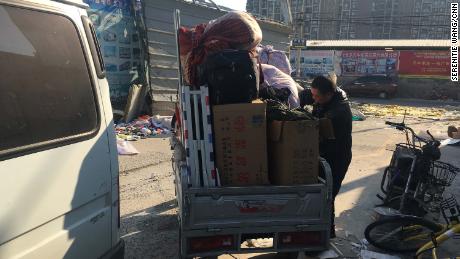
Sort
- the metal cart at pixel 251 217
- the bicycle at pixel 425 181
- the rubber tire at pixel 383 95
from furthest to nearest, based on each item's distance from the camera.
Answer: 1. the rubber tire at pixel 383 95
2. the bicycle at pixel 425 181
3. the metal cart at pixel 251 217

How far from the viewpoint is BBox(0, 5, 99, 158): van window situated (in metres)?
1.90

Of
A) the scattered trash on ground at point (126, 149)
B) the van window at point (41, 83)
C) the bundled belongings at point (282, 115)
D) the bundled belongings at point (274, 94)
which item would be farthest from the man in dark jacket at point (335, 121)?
the scattered trash on ground at point (126, 149)

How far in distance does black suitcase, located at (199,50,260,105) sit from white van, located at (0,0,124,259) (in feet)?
2.71

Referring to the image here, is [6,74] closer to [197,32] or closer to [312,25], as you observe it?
[197,32]

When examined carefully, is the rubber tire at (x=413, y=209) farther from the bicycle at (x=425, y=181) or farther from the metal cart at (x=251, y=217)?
the metal cart at (x=251, y=217)

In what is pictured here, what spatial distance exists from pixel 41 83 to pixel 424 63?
3162 centimetres

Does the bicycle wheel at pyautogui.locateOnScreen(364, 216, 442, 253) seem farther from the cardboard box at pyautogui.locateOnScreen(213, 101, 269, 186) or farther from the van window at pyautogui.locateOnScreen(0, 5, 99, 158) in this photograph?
the van window at pyautogui.locateOnScreen(0, 5, 99, 158)

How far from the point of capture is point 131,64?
12430 mm

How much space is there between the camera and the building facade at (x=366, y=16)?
72.7 m

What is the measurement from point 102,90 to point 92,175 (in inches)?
20.6

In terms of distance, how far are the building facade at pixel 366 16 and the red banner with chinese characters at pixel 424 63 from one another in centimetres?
4293

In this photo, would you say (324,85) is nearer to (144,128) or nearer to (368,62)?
(144,128)

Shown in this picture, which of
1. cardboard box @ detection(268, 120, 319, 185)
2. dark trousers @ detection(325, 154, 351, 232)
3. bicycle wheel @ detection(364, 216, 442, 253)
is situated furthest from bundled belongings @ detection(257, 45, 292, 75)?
cardboard box @ detection(268, 120, 319, 185)

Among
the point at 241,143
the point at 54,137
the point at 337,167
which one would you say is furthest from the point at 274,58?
the point at 54,137
